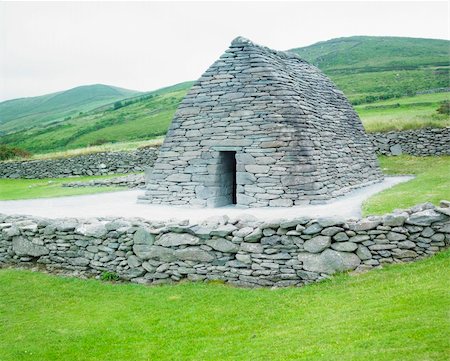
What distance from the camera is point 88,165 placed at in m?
34.5

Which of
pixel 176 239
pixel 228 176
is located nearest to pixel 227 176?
pixel 228 176

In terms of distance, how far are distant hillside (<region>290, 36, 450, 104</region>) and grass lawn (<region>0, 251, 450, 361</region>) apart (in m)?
51.9

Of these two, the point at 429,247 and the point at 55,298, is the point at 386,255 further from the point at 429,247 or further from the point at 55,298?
the point at 55,298

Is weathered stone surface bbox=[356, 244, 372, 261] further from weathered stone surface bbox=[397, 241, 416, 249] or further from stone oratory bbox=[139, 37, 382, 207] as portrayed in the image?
stone oratory bbox=[139, 37, 382, 207]

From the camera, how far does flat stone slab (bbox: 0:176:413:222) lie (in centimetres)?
1411

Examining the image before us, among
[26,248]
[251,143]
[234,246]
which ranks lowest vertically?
[26,248]

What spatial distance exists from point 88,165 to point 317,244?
27586 mm

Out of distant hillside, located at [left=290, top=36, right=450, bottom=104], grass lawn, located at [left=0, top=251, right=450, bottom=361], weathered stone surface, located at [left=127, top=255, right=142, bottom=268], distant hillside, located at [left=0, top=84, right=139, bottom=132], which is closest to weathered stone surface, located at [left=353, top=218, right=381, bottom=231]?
Result: grass lawn, located at [left=0, top=251, right=450, bottom=361]

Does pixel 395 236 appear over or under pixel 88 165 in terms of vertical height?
over

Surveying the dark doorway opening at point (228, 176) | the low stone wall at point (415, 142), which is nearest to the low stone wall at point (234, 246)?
the dark doorway opening at point (228, 176)

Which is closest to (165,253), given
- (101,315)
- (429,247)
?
(101,315)

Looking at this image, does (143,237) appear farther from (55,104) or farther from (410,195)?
(55,104)

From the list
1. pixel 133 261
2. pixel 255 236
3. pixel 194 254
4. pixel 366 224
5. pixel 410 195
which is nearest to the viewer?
pixel 366 224

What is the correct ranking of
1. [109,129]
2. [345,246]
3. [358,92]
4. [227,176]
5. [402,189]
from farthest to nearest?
[109,129] < [358,92] < [227,176] < [402,189] < [345,246]
